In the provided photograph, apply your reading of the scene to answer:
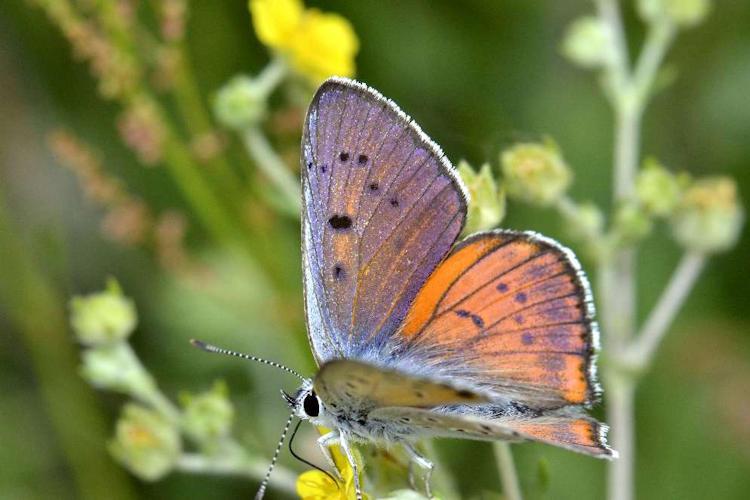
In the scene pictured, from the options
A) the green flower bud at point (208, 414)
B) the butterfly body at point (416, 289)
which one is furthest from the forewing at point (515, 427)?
the green flower bud at point (208, 414)

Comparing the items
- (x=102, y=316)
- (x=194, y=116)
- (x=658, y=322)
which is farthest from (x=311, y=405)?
(x=194, y=116)

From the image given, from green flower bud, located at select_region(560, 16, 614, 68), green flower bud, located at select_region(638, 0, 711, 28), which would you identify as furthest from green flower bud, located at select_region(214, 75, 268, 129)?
green flower bud, located at select_region(638, 0, 711, 28)

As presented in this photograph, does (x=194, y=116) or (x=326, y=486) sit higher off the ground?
(x=194, y=116)

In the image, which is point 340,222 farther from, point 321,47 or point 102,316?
point 321,47

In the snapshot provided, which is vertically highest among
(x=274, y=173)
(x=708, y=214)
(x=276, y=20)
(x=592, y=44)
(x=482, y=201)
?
(x=592, y=44)

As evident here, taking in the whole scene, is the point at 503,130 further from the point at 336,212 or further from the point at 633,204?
the point at 336,212
